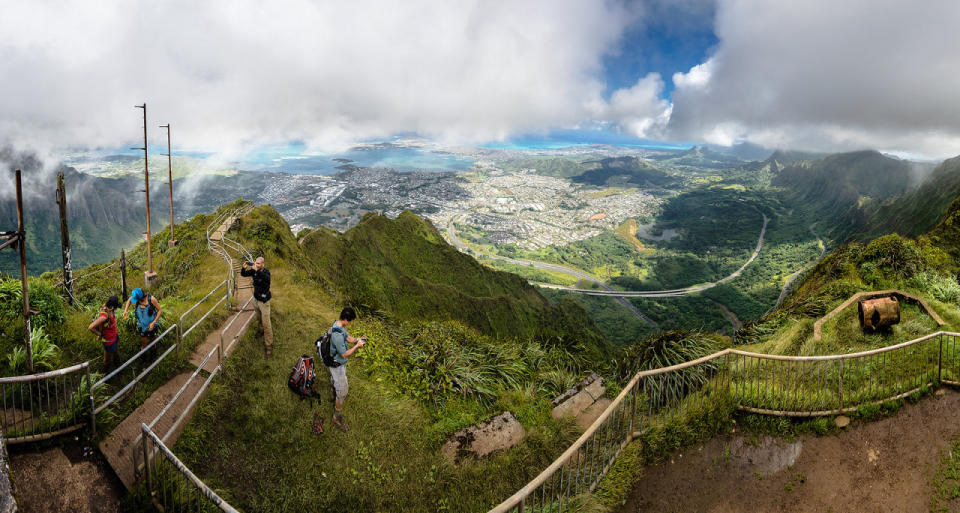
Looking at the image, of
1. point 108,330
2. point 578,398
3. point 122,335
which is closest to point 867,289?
point 578,398

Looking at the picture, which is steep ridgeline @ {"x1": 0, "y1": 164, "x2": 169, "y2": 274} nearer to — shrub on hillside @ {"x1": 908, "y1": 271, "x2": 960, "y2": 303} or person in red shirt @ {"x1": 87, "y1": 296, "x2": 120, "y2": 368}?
person in red shirt @ {"x1": 87, "y1": 296, "x2": 120, "y2": 368}

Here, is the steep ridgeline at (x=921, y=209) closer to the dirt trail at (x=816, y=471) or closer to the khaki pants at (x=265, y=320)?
the dirt trail at (x=816, y=471)

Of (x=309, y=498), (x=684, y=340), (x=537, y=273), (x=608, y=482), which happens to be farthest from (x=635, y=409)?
(x=537, y=273)

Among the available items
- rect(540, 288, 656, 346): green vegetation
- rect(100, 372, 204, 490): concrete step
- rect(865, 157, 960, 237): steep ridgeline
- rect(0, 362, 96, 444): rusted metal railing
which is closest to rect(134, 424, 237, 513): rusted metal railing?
rect(100, 372, 204, 490): concrete step

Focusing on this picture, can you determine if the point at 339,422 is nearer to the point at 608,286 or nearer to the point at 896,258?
the point at 896,258

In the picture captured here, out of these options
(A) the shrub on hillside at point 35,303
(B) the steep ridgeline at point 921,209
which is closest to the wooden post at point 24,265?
(A) the shrub on hillside at point 35,303

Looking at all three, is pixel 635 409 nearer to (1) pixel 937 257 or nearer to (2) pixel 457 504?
(2) pixel 457 504

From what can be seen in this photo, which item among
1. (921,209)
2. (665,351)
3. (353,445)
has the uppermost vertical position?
(921,209)
